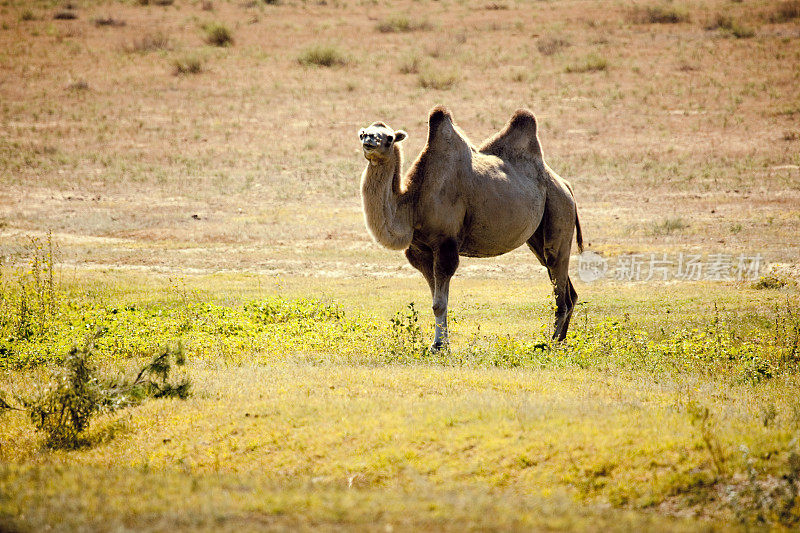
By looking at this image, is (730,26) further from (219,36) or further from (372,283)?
(372,283)

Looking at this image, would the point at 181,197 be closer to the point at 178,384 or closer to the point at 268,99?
the point at 268,99

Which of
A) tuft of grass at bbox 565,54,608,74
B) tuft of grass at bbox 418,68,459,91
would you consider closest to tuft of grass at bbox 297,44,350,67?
tuft of grass at bbox 418,68,459,91

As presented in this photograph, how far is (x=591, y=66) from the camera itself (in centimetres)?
4194

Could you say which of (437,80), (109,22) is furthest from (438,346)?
(109,22)

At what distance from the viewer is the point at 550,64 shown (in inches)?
1694

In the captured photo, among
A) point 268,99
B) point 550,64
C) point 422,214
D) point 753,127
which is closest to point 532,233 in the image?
point 422,214

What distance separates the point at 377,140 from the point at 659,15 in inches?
1742

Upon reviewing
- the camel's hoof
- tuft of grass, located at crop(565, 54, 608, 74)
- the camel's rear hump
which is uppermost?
tuft of grass, located at crop(565, 54, 608, 74)

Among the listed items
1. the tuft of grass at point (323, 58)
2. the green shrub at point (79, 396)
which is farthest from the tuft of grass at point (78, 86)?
the green shrub at point (79, 396)

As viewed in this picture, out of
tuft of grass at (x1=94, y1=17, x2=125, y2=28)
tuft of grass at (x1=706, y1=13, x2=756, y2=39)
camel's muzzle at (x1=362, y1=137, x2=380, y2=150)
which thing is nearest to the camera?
camel's muzzle at (x1=362, y1=137, x2=380, y2=150)

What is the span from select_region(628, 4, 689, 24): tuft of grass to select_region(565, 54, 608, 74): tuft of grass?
9.67 metres

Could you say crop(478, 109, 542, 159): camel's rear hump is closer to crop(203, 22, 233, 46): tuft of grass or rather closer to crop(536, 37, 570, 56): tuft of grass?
crop(536, 37, 570, 56): tuft of grass

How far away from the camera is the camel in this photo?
10695mm

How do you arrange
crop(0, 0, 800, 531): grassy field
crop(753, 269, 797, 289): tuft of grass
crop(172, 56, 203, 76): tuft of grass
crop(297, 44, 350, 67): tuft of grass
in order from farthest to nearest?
crop(297, 44, 350, 67): tuft of grass
crop(172, 56, 203, 76): tuft of grass
crop(753, 269, 797, 289): tuft of grass
crop(0, 0, 800, 531): grassy field
